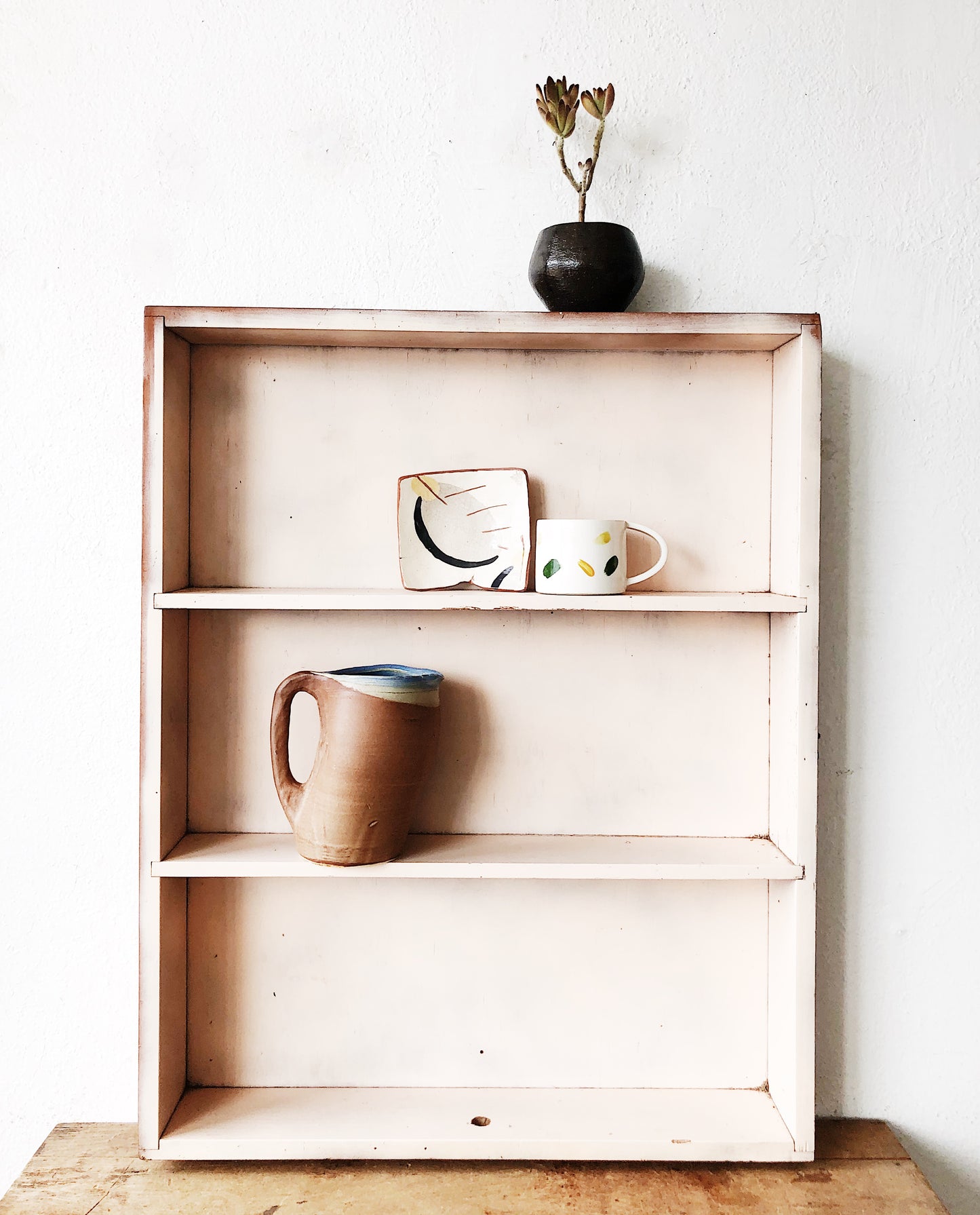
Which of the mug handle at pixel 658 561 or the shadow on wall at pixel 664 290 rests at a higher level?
the shadow on wall at pixel 664 290

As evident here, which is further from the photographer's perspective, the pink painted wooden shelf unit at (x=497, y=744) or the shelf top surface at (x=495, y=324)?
the pink painted wooden shelf unit at (x=497, y=744)

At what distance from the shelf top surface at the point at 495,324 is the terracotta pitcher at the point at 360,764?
1.47 ft

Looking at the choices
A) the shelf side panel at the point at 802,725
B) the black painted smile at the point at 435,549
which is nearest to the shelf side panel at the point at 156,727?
the black painted smile at the point at 435,549

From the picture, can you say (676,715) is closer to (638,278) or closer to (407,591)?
(407,591)

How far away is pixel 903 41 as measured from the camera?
1.24 m

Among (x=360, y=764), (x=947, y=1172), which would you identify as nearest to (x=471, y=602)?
(x=360, y=764)

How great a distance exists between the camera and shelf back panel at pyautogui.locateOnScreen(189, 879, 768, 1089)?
1.27 metres

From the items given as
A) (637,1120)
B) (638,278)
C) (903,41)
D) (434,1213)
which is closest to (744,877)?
(637,1120)

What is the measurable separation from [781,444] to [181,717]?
3.05ft

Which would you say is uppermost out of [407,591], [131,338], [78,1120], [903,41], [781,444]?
[903,41]

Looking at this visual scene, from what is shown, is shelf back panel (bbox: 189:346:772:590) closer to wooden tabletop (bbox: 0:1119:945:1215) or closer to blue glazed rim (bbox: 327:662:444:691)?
blue glazed rim (bbox: 327:662:444:691)

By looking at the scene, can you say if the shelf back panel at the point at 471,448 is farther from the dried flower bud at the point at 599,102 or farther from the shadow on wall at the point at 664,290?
the dried flower bud at the point at 599,102

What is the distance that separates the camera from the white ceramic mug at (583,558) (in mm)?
1108

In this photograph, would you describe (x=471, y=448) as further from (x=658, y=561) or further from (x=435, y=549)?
(x=658, y=561)
